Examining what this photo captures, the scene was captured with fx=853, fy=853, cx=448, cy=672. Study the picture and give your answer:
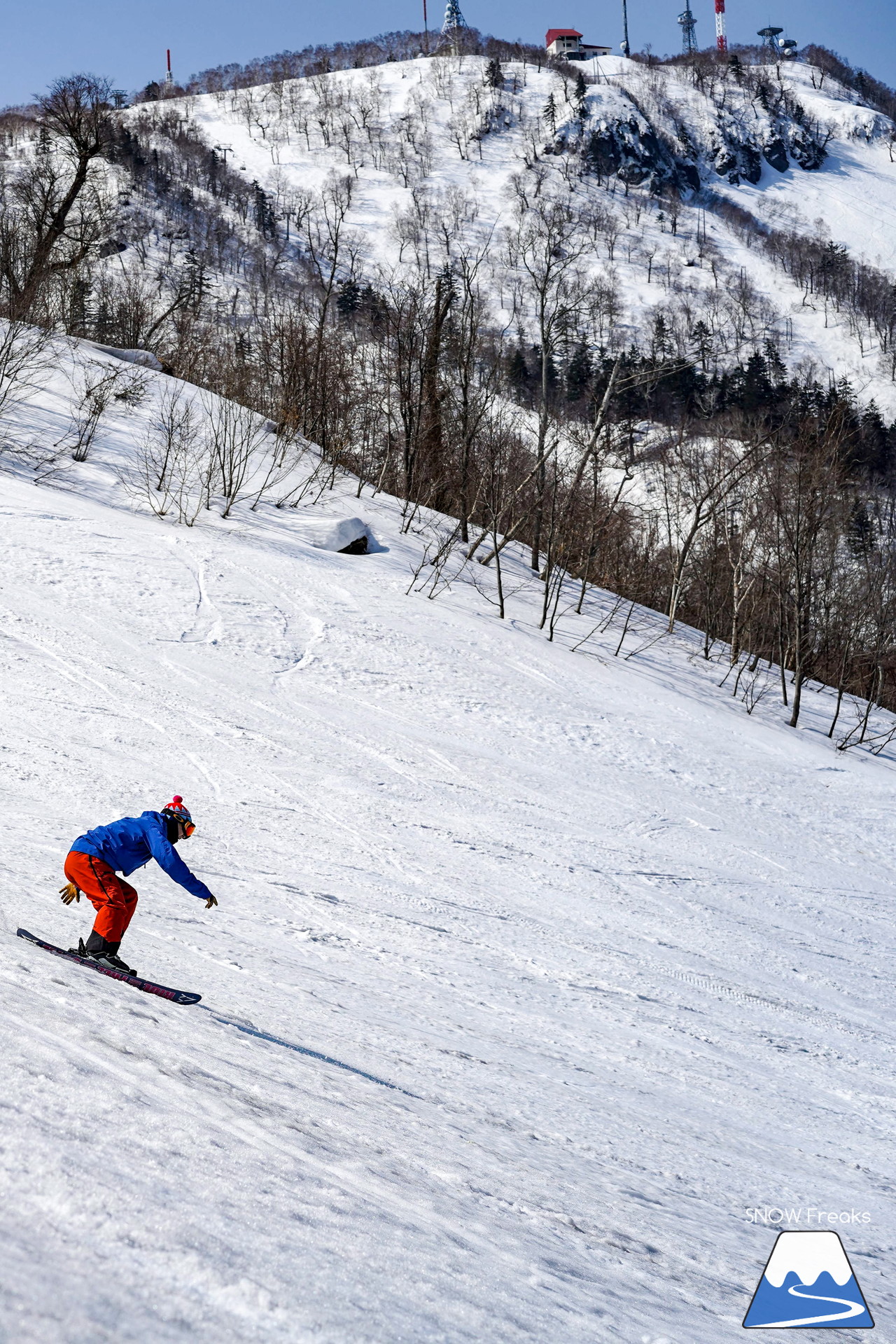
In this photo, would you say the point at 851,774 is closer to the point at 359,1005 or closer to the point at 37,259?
the point at 359,1005

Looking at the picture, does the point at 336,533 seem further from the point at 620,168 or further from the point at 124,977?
the point at 620,168

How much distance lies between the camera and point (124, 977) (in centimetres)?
474

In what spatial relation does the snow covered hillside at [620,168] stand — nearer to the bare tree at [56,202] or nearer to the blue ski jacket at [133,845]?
the bare tree at [56,202]

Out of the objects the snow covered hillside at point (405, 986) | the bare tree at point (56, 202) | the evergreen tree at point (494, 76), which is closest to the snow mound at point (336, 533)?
the snow covered hillside at point (405, 986)

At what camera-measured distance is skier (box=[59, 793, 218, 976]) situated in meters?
5.00

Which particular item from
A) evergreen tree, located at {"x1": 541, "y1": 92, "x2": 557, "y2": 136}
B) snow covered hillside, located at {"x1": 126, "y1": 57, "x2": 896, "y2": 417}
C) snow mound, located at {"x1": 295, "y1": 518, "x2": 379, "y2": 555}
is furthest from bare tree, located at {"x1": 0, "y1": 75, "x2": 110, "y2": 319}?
evergreen tree, located at {"x1": 541, "y1": 92, "x2": 557, "y2": 136}

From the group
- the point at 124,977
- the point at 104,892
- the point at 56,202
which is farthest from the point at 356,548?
the point at 56,202

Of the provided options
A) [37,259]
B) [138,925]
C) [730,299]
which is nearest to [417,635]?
[138,925]

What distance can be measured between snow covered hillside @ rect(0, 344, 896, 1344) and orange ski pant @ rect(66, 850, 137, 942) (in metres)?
0.37

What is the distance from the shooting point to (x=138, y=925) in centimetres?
598

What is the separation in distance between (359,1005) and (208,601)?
37.1ft

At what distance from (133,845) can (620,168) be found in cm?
19201

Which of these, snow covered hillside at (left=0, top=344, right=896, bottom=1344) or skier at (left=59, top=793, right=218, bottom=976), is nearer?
snow covered hillside at (left=0, top=344, right=896, bottom=1344)

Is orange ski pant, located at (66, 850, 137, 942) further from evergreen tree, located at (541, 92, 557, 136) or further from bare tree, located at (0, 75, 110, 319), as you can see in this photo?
evergreen tree, located at (541, 92, 557, 136)
